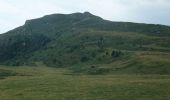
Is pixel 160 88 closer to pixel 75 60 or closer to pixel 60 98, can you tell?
pixel 60 98

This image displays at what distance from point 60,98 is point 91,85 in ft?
50.7

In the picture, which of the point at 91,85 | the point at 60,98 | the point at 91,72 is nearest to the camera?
the point at 60,98

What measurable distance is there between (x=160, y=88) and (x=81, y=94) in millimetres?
15037

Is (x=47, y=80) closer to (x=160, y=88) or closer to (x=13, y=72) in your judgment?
(x=160, y=88)

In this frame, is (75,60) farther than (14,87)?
Yes

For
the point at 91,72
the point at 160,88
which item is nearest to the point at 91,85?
the point at 160,88

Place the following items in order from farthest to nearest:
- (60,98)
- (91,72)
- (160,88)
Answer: (91,72) < (160,88) < (60,98)

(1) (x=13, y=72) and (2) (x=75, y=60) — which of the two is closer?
(1) (x=13, y=72)

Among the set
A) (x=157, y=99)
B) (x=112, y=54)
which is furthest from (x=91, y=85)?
(x=112, y=54)

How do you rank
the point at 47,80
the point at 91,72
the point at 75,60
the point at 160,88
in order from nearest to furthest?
the point at 160,88, the point at 47,80, the point at 91,72, the point at 75,60

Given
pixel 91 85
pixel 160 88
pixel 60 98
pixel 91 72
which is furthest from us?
pixel 91 72

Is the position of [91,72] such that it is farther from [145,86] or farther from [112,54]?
[145,86]

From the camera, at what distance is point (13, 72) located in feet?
428

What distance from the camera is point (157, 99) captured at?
59.6 meters
